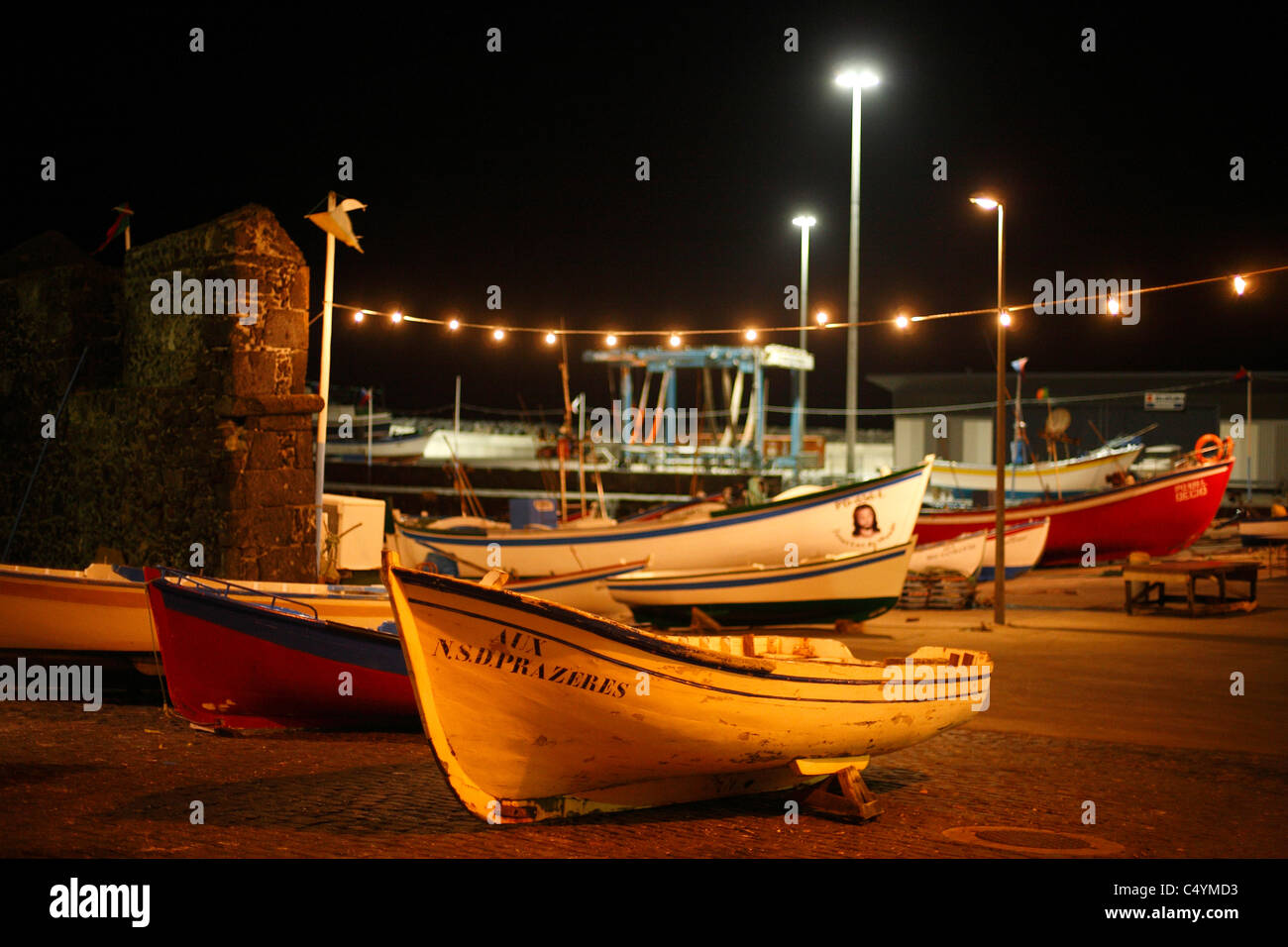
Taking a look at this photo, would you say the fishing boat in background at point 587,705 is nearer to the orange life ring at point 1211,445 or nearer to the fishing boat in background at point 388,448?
the orange life ring at point 1211,445

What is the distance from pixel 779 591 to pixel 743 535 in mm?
2394

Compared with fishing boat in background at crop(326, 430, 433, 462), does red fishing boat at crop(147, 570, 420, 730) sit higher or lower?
lower

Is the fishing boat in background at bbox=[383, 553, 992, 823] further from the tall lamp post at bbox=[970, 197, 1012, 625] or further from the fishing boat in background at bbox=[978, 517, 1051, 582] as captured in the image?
the fishing boat in background at bbox=[978, 517, 1051, 582]

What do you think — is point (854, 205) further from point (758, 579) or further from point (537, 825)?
point (537, 825)

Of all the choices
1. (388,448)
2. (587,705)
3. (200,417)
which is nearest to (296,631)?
(587,705)

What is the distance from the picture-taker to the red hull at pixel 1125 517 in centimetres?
2186

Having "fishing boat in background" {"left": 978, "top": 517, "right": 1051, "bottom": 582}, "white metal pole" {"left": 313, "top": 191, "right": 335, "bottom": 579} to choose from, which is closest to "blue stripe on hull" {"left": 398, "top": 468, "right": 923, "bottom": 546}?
"fishing boat in background" {"left": 978, "top": 517, "right": 1051, "bottom": 582}

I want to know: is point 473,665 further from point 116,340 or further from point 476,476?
point 476,476

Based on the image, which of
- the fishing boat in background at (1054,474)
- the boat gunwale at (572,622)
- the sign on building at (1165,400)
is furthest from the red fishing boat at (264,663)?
the sign on building at (1165,400)

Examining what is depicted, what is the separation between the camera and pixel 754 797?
23.5 feet

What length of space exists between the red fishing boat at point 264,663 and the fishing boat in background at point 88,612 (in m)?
1.37

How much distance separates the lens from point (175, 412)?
41.3ft

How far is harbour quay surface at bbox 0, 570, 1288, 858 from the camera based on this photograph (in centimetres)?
604

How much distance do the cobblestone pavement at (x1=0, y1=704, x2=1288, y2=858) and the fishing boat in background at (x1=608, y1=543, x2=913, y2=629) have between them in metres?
5.49
